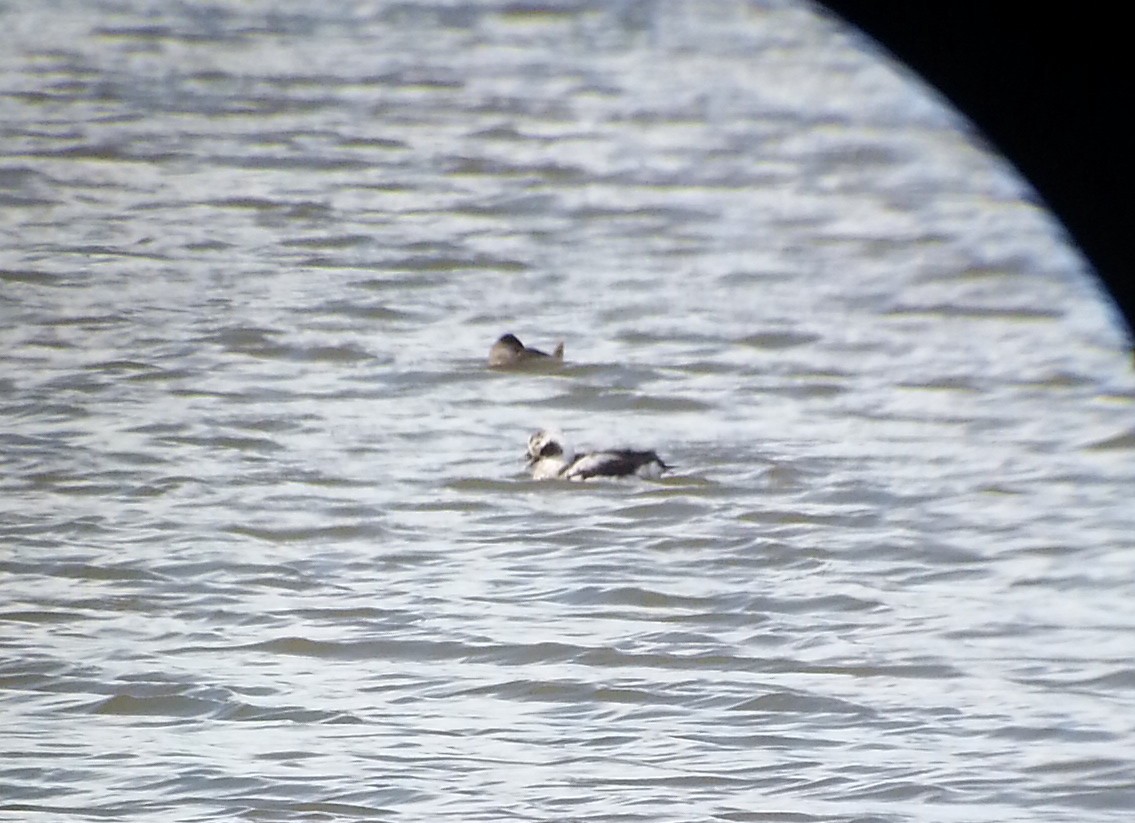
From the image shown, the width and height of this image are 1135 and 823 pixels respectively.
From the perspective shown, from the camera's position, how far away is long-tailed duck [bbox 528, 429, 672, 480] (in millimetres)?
6508

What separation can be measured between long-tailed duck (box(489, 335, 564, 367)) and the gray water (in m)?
0.10

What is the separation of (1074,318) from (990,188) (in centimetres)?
209

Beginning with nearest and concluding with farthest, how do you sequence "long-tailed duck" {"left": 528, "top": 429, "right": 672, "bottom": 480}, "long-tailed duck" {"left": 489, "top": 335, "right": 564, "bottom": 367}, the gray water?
the gray water
"long-tailed duck" {"left": 528, "top": 429, "right": 672, "bottom": 480}
"long-tailed duck" {"left": 489, "top": 335, "right": 564, "bottom": 367}

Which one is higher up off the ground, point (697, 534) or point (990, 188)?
point (990, 188)

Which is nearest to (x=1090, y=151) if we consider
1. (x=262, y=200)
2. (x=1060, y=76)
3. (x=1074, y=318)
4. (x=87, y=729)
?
(x=1060, y=76)

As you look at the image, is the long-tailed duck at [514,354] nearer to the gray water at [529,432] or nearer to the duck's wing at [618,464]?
the gray water at [529,432]

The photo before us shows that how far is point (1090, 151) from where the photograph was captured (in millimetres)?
964

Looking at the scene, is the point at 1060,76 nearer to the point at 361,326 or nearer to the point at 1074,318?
the point at 361,326

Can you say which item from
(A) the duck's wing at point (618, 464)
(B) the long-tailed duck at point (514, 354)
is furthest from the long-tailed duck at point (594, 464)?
(B) the long-tailed duck at point (514, 354)

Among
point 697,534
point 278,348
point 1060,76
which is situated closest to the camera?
point 1060,76

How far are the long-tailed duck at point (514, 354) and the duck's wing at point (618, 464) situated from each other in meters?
1.27

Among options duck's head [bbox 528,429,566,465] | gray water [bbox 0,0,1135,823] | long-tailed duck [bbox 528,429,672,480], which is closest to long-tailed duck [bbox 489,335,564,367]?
gray water [bbox 0,0,1135,823]

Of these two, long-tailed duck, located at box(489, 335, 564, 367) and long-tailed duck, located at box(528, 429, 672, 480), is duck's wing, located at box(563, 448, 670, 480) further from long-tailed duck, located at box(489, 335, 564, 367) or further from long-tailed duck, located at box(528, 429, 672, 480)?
long-tailed duck, located at box(489, 335, 564, 367)

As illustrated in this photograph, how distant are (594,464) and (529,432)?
2.59 ft
